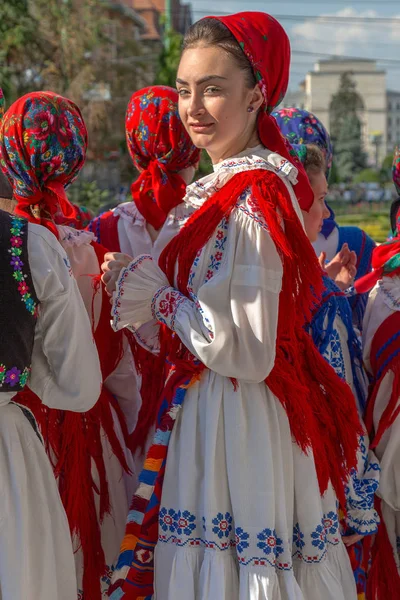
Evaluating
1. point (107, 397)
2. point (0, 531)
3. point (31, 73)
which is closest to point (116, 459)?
point (107, 397)

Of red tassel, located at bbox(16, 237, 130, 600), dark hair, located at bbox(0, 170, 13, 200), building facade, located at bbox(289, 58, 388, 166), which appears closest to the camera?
dark hair, located at bbox(0, 170, 13, 200)

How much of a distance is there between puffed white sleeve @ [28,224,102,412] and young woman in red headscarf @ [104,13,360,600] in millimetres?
258

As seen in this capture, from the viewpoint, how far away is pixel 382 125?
338 feet

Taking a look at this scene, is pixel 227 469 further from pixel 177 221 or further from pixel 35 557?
pixel 177 221

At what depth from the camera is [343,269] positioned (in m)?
3.22

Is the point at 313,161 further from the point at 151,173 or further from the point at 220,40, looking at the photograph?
the point at 220,40

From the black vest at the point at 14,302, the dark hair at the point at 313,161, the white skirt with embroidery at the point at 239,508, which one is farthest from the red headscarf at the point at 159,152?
the black vest at the point at 14,302

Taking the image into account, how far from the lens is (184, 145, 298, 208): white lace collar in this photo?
8.03ft

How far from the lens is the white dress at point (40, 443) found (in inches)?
82.8

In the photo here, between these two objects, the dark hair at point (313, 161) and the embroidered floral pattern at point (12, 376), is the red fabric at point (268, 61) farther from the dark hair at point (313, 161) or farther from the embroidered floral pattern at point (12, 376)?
the embroidered floral pattern at point (12, 376)

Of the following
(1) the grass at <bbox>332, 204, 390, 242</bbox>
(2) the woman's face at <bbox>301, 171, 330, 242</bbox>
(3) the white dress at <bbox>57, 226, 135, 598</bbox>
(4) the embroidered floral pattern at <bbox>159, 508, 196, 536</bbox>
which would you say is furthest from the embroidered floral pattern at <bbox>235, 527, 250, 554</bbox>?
(1) the grass at <bbox>332, 204, 390, 242</bbox>

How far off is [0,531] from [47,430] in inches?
24.1

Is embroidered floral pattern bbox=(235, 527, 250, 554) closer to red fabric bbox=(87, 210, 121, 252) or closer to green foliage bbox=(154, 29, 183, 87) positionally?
red fabric bbox=(87, 210, 121, 252)

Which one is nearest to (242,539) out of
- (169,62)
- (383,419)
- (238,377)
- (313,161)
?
(238,377)
